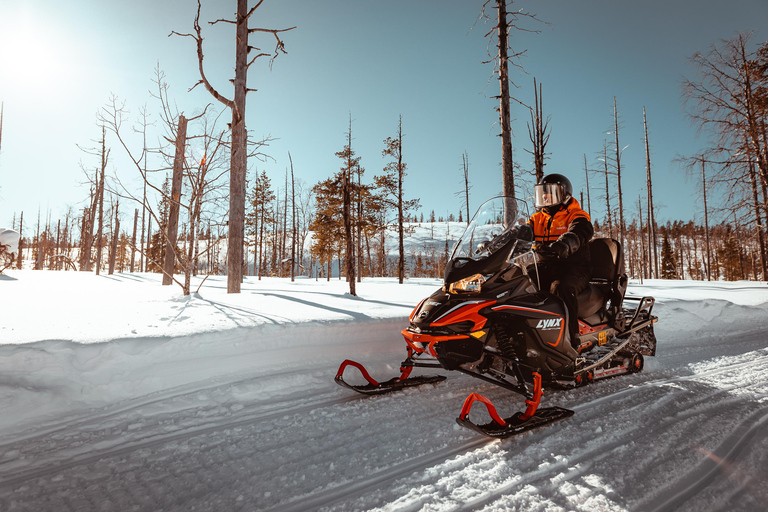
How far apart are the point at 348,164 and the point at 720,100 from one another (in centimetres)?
1753

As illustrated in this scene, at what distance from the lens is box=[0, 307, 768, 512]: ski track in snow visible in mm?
1926

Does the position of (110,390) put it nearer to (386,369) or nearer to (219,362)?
(219,362)

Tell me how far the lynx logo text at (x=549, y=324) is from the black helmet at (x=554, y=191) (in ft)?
4.70

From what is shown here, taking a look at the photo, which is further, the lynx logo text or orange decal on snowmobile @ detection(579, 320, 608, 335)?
orange decal on snowmobile @ detection(579, 320, 608, 335)

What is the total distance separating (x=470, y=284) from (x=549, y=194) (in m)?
1.82

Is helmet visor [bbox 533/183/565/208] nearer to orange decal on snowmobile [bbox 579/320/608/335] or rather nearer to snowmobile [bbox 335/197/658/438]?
snowmobile [bbox 335/197/658/438]

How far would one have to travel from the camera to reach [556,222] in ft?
13.3

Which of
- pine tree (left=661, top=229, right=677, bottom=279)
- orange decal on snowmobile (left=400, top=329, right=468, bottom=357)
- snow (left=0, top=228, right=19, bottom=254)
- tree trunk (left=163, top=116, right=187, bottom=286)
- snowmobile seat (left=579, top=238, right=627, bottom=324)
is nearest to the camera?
orange decal on snowmobile (left=400, top=329, right=468, bottom=357)

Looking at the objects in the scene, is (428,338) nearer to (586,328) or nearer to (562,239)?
(562,239)

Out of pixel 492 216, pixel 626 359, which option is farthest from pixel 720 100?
pixel 492 216

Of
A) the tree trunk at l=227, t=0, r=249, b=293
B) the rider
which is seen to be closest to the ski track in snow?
the rider

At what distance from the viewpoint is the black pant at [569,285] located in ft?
11.4

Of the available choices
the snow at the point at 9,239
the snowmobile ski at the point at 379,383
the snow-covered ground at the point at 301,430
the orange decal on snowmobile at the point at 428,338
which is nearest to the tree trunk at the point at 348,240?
the snow-covered ground at the point at 301,430

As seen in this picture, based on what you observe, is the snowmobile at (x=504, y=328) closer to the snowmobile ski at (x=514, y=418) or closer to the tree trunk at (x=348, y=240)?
the snowmobile ski at (x=514, y=418)
